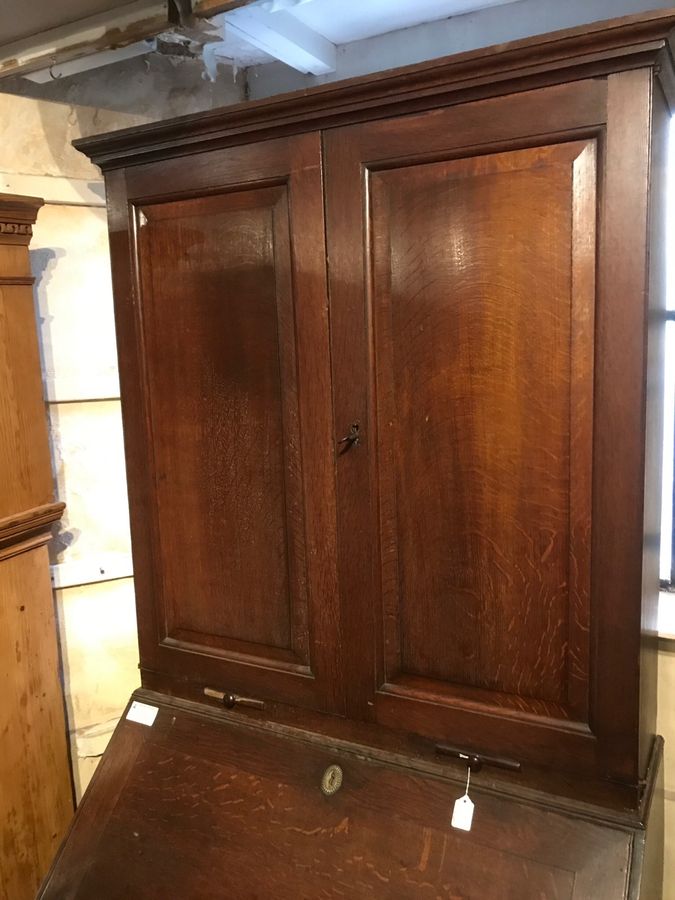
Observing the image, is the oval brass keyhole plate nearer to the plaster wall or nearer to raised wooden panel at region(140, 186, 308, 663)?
raised wooden panel at region(140, 186, 308, 663)

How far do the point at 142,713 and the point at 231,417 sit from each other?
2.06 feet

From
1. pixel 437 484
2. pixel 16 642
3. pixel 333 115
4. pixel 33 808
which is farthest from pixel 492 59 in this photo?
pixel 33 808

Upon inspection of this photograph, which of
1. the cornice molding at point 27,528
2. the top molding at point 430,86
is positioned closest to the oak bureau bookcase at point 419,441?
the top molding at point 430,86

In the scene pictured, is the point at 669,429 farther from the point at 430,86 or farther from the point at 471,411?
the point at 430,86

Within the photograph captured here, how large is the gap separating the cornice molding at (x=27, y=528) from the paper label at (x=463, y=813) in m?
1.00

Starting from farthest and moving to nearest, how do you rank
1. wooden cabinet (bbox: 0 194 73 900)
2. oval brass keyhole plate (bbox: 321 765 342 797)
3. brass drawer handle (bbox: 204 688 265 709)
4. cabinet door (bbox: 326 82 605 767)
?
wooden cabinet (bbox: 0 194 73 900) < brass drawer handle (bbox: 204 688 265 709) < oval brass keyhole plate (bbox: 321 765 342 797) < cabinet door (bbox: 326 82 605 767)

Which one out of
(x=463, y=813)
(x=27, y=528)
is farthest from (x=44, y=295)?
(x=463, y=813)

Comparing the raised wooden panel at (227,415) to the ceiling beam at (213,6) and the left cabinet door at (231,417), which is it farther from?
the ceiling beam at (213,6)

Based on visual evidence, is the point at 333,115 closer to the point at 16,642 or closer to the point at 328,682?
the point at 328,682

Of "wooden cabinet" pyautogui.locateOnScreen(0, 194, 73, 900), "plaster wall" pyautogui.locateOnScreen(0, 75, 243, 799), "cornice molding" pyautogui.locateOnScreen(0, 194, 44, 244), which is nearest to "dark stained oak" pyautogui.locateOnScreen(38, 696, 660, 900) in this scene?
"wooden cabinet" pyautogui.locateOnScreen(0, 194, 73, 900)

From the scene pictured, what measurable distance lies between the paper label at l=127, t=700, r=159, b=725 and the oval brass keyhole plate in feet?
1.29

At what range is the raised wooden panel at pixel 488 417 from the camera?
1.02 m

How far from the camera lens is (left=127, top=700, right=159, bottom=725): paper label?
147cm

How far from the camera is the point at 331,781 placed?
125 centimetres
